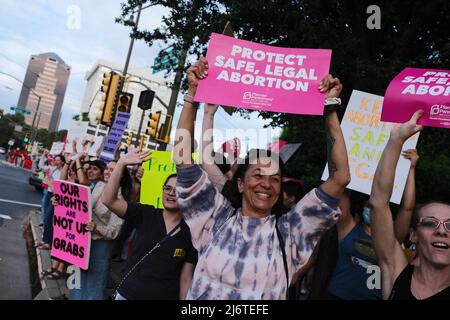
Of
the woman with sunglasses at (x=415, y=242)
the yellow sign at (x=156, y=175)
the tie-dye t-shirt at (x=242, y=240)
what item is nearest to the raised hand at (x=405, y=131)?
the woman with sunglasses at (x=415, y=242)

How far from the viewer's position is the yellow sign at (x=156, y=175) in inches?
187

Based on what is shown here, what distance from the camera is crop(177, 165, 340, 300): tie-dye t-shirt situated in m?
1.92

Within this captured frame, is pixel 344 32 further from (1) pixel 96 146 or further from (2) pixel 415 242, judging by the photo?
(2) pixel 415 242

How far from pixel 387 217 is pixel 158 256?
1473 millimetres

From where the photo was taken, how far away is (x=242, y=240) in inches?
79.8

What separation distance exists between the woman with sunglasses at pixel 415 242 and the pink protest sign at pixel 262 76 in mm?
554

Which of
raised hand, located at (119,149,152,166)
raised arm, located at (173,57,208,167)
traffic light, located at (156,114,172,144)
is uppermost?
traffic light, located at (156,114,172,144)

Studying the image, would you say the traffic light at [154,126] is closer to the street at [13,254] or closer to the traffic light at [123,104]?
the traffic light at [123,104]

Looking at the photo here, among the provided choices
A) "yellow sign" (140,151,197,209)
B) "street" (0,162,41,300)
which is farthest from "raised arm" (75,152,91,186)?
"street" (0,162,41,300)

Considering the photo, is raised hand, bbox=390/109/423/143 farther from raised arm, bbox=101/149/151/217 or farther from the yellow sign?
the yellow sign

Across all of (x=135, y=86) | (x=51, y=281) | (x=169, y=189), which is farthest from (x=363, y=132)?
(x=135, y=86)

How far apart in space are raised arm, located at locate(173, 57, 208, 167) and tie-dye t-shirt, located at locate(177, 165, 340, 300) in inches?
2.8
